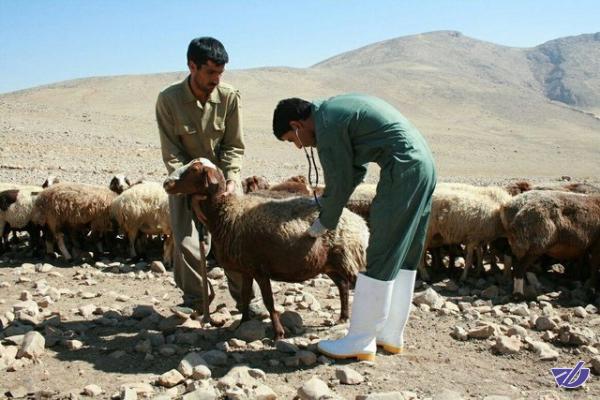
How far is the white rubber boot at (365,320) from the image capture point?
15.5ft

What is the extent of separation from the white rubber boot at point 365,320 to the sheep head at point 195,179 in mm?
1655

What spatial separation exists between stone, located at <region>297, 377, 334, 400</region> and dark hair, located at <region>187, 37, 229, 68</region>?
2.80 metres

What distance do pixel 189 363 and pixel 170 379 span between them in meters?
0.26

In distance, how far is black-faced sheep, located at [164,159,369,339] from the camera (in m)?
5.58

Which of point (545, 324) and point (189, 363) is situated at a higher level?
point (189, 363)

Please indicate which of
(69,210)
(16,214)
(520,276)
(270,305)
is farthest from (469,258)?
(16,214)

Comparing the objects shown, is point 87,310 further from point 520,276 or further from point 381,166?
point 520,276

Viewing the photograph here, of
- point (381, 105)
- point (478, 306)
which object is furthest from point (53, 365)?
point (478, 306)

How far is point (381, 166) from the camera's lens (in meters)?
4.73

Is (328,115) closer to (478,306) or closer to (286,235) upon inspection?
(286,235)

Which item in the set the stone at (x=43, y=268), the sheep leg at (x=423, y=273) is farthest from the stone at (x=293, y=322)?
the stone at (x=43, y=268)

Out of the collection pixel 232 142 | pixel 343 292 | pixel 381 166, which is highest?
pixel 232 142

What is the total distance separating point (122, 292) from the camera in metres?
7.60

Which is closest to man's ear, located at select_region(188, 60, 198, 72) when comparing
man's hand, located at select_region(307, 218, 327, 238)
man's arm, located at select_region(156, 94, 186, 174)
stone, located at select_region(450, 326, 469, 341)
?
man's arm, located at select_region(156, 94, 186, 174)
